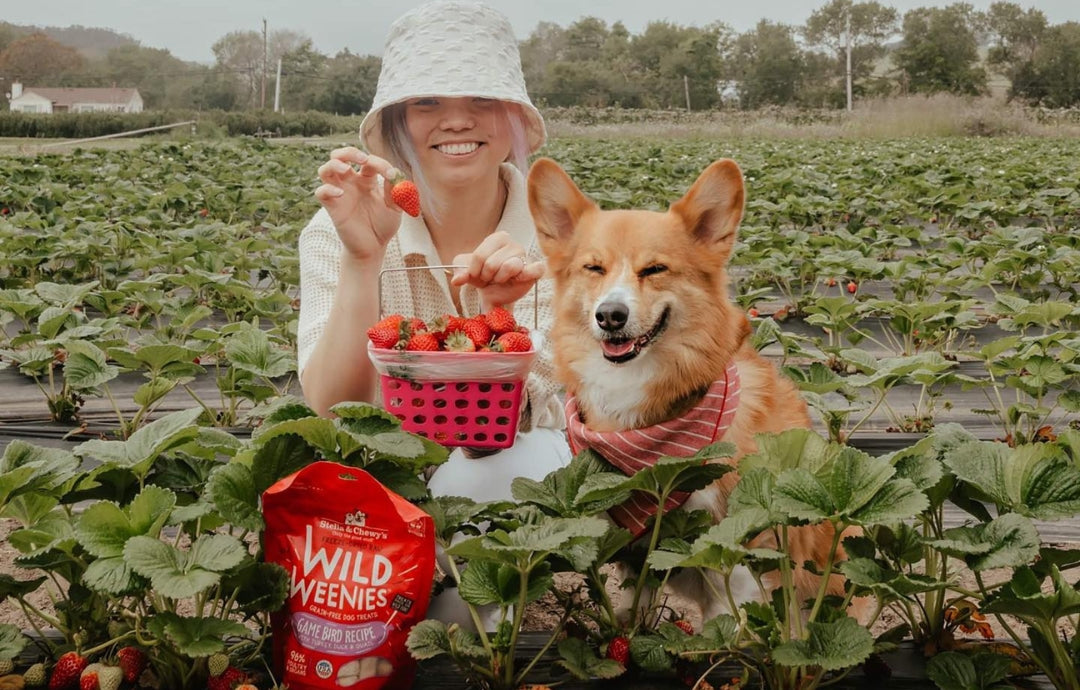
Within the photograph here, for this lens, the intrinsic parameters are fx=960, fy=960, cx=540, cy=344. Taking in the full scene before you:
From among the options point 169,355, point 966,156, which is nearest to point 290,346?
point 169,355

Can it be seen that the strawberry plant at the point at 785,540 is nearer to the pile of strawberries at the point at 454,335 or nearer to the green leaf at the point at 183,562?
the pile of strawberries at the point at 454,335

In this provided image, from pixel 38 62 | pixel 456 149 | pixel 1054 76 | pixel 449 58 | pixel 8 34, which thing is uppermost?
pixel 8 34

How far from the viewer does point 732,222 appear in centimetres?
245

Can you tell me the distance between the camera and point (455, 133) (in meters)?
2.87

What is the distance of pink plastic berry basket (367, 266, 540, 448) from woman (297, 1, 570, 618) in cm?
28

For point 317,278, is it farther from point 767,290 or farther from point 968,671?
point 767,290

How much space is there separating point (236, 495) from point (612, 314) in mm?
941

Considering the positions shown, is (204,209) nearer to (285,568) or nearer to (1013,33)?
(285,568)

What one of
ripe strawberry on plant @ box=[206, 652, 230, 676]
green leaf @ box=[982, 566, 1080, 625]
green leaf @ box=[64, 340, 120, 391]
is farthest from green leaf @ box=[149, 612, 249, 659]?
green leaf @ box=[64, 340, 120, 391]

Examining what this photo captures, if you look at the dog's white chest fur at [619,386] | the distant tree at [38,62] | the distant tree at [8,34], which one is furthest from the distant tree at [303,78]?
Result: the dog's white chest fur at [619,386]

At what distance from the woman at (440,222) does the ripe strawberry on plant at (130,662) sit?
0.69m

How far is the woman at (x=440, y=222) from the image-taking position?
246cm

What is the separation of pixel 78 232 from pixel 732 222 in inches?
230

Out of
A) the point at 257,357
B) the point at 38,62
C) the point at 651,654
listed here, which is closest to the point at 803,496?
the point at 651,654
